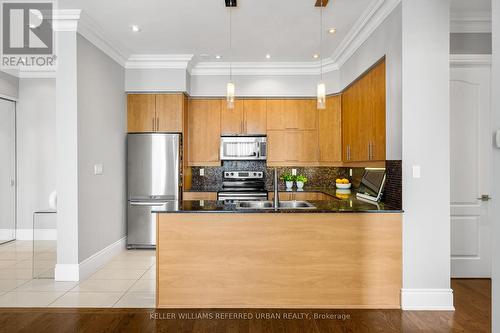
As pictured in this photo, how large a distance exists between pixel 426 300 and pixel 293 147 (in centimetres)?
303

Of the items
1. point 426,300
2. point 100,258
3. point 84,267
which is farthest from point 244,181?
point 426,300

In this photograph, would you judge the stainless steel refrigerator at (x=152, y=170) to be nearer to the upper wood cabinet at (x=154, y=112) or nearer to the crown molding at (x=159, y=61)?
the upper wood cabinet at (x=154, y=112)

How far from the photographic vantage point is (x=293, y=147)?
5395 millimetres

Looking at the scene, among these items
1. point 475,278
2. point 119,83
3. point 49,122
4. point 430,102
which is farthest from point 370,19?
point 49,122

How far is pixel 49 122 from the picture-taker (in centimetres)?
552

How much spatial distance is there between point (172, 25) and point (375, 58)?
2302 mm

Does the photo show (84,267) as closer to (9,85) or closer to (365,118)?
(9,85)

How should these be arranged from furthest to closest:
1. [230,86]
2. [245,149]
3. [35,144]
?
[35,144] < [245,149] < [230,86]

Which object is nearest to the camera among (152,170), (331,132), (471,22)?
(471,22)

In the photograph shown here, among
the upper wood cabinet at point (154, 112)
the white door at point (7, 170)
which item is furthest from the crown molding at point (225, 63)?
the white door at point (7, 170)

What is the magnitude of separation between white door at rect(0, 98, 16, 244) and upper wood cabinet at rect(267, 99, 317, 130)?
4196 mm

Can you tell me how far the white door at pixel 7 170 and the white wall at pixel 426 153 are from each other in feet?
19.1

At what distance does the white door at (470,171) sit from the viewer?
3609mm

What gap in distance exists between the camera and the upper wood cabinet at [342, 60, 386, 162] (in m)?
3.47
